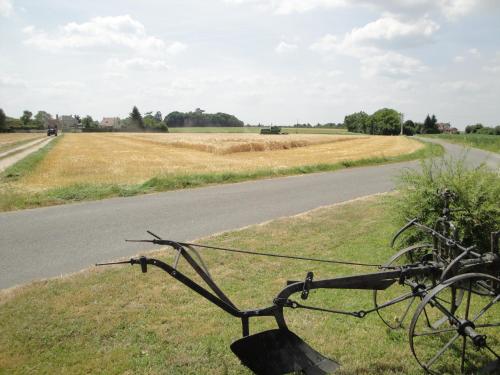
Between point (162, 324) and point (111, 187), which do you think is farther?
point (111, 187)

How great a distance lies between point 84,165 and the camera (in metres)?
24.9

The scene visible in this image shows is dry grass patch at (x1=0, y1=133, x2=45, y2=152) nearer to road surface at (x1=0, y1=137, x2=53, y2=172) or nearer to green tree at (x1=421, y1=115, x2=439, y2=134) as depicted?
road surface at (x1=0, y1=137, x2=53, y2=172)

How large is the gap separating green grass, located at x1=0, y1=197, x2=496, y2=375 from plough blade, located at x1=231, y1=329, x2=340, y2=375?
27cm

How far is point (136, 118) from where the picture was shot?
409ft

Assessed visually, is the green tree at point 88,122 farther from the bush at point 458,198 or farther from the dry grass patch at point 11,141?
the bush at point 458,198

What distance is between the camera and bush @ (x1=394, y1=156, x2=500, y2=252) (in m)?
6.12

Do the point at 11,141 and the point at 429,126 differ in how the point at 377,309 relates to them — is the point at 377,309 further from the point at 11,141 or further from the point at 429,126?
the point at 429,126

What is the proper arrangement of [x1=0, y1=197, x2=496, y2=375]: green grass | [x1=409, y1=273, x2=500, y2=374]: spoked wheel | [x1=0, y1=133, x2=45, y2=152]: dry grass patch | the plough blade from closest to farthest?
[x1=409, y1=273, x2=500, y2=374]: spoked wheel < the plough blade < [x1=0, y1=197, x2=496, y2=375]: green grass < [x1=0, y1=133, x2=45, y2=152]: dry grass patch

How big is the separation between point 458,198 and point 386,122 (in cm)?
12779

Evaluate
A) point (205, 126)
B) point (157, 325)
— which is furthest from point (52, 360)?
point (205, 126)

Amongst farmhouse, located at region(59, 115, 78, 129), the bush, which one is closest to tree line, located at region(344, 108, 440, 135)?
farmhouse, located at region(59, 115, 78, 129)

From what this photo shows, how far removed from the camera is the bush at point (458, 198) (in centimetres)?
612

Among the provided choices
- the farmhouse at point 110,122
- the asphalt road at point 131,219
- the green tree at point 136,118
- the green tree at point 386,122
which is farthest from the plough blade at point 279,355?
the farmhouse at point 110,122

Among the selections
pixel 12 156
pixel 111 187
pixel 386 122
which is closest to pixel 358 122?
pixel 386 122
